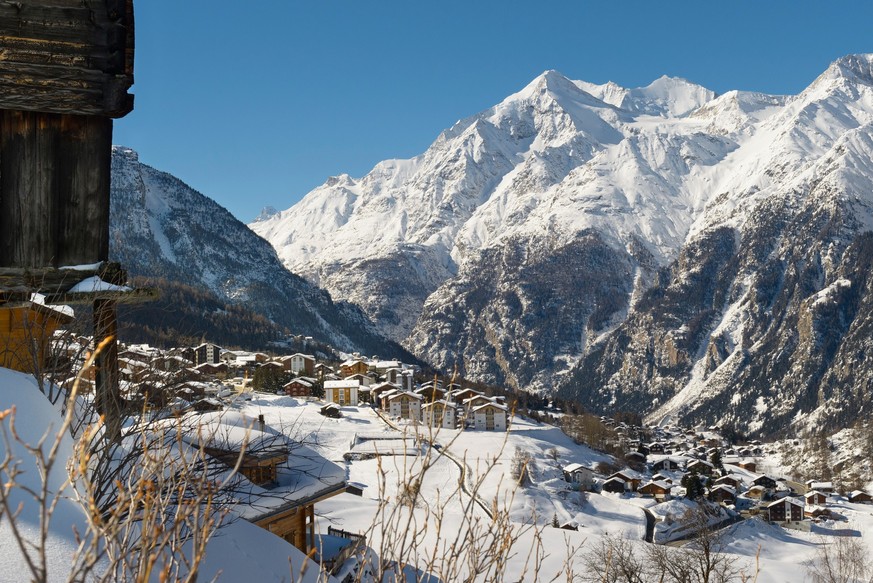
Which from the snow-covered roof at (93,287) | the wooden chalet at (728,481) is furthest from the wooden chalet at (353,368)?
the snow-covered roof at (93,287)

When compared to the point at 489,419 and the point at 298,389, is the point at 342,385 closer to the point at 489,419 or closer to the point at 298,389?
the point at 298,389

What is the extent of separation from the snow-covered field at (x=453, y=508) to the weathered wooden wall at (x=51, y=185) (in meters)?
1.35

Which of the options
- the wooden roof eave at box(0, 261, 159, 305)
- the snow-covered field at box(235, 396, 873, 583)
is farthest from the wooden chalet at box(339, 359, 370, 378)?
the wooden roof eave at box(0, 261, 159, 305)

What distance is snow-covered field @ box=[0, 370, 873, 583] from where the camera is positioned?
217 inches

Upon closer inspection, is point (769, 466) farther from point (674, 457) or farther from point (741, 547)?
point (741, 547)

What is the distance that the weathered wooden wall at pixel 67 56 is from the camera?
625 cm

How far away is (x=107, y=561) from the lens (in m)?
3.78

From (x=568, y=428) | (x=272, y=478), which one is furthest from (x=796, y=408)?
(x=272, y=478)

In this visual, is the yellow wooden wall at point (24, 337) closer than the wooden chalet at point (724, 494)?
Yes

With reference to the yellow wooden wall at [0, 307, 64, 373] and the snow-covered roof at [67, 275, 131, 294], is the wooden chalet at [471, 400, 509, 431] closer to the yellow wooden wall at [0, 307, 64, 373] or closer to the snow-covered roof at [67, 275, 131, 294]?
the yellow wooden wall at [0, 307, 64, 373]

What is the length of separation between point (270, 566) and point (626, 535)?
1677 inches

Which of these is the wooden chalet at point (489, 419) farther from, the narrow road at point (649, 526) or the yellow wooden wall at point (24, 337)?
the yellow wooden wall at point (24, 337)

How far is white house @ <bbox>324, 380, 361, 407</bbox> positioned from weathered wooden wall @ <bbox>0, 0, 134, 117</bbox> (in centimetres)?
7324

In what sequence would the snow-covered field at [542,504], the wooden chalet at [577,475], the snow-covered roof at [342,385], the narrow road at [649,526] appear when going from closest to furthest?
the snow-covered field at [542,504] < the narrow road at [649,526] < the wooden chalet at [577,475] < the snow-covered roof at [342,385]
